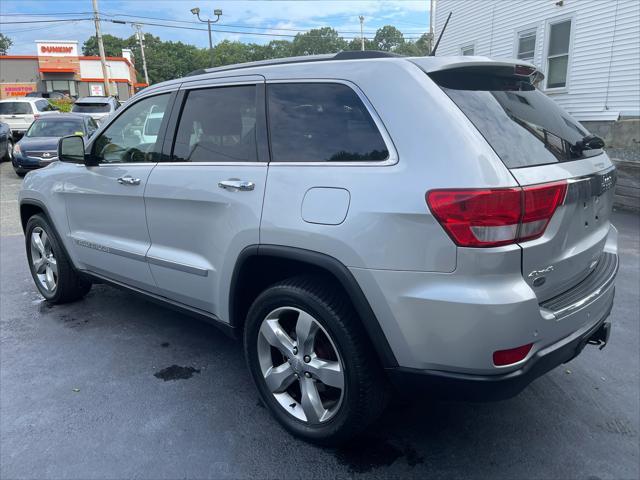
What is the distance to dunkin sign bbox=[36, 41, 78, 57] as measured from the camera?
42844 millimetres

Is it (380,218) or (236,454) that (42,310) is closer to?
(236,454)

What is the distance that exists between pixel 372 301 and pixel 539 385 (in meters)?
1.68

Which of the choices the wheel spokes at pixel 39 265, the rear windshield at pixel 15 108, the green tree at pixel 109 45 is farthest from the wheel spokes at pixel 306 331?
the green tree at pixel 109 45

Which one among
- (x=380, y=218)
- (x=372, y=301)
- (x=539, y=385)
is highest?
(x=380, y=218)

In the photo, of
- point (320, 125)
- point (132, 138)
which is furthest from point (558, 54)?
point (320, 125)

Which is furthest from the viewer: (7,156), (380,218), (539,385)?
(7,156)

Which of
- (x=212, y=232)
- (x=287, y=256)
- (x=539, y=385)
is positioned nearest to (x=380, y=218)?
(x=287, y=256)

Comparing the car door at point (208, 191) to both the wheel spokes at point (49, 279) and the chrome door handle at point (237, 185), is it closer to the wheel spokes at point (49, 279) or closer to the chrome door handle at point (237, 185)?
the chrome door handle at point (237, 185)

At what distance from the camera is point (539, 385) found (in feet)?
10.8

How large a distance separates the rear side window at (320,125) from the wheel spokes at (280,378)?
1.09 meters

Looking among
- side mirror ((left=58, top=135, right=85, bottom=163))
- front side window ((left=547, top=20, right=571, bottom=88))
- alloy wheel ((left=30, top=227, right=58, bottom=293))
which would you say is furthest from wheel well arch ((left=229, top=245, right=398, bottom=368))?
front side window ((left=547, top=20, right=571, bottom=88))

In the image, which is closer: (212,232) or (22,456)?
(22,456)

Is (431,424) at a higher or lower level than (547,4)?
lower

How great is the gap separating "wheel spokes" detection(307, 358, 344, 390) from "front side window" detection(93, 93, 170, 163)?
5.77 ft
